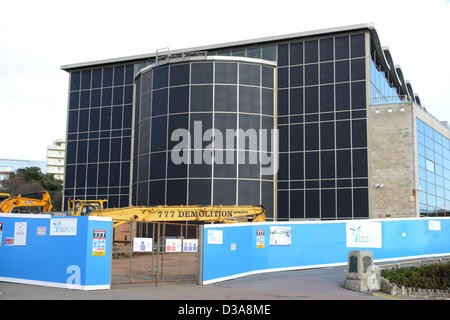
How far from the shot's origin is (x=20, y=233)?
56.4ft

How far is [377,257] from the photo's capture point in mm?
24141

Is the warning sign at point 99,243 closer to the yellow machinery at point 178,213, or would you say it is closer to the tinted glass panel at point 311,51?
the yellow machinery at point 178,213

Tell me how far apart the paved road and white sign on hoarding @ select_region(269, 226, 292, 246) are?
1894 mm

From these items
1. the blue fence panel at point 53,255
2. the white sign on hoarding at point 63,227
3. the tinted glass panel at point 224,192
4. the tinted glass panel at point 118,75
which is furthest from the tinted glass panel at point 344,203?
the white sign on hoarding at point 63,227

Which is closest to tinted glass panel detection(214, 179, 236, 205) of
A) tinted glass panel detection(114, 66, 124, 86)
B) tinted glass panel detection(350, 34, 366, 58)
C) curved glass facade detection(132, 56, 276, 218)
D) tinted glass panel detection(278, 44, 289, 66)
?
curved glass facade detection(132, 56, 276, 218)

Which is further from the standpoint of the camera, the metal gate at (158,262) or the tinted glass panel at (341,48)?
the tinted glass panel at (341,48)

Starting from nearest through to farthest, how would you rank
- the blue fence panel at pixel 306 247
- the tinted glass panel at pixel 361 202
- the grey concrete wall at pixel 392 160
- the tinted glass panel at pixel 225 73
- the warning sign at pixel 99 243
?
the warning sign at pixel 99 243 → the blue fence panel at pixel 306 247 → the grey concrete wall at pixel 392 160 → the tinted glass panel at pixel 361 202 → the tinted glass panel at pixel 225 73

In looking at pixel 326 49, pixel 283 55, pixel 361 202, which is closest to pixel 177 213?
pixel 361 202

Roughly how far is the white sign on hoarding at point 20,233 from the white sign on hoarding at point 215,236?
645cm

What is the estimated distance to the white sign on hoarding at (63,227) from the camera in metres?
16.2

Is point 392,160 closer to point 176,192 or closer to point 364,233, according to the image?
point 364,233

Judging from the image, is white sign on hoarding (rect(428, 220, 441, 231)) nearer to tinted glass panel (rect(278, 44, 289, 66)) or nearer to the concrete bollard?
the concrete bollard

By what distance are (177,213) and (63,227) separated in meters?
9.81
